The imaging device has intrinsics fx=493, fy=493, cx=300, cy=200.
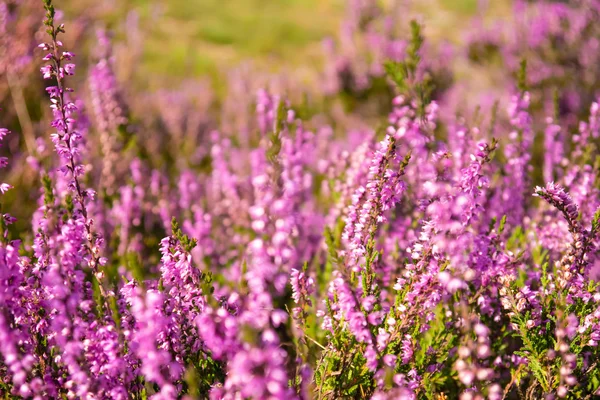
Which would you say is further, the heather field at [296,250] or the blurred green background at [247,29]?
the blurred green background at [247,29]

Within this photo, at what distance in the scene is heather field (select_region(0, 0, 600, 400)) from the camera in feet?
6.40

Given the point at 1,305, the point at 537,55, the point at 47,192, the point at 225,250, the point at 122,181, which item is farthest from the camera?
the point at 537,55

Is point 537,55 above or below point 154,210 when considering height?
above

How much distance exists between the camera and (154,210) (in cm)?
517

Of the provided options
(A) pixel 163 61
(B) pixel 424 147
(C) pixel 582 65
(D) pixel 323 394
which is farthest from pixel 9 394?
(A) pixel 163 61

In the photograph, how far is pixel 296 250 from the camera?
167 inches

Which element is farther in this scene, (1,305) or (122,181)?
(122,181)

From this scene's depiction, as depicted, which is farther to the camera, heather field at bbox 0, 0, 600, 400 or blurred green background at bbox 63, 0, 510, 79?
blurred green background at bbox 63, 0, 510, 79

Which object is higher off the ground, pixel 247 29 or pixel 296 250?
pixel 247 29

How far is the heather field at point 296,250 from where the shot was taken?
195 cm

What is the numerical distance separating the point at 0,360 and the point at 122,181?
13.3 ft

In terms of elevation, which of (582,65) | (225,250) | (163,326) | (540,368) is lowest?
(225,250)

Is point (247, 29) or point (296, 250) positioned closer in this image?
point (296, 250)

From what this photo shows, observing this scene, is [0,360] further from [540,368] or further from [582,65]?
[582,65]
